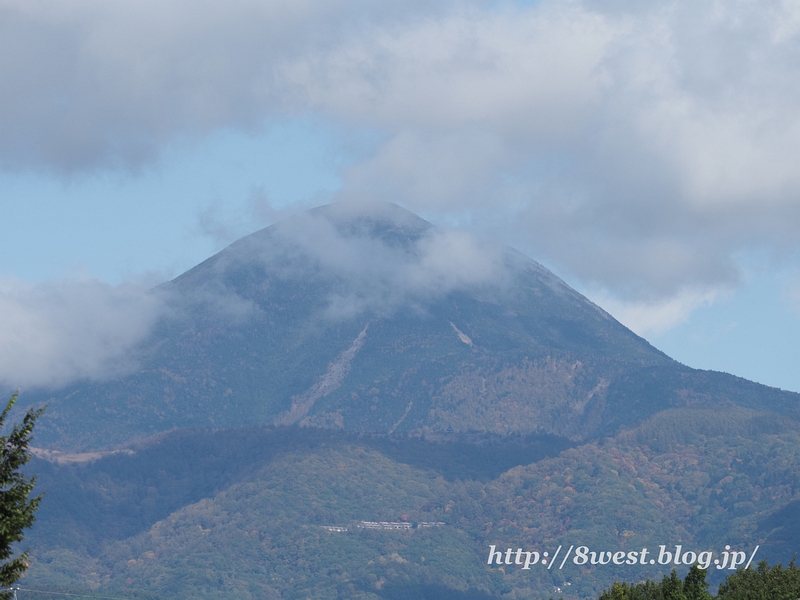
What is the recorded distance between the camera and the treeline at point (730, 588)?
3681 inches

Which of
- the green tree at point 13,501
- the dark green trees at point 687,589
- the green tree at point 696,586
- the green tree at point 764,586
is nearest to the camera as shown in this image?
the green tree at point 13,501

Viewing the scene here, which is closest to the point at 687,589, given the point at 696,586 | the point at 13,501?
the point at 696,586

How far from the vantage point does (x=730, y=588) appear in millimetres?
114812

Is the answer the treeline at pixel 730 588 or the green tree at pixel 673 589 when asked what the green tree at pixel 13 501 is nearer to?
the green tree at pixel 673 589

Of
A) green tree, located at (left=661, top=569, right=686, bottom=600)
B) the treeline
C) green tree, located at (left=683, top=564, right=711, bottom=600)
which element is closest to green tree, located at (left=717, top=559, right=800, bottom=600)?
the treeline

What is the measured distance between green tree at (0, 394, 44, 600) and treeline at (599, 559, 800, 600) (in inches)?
2114

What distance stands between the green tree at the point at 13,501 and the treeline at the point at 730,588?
176 feet

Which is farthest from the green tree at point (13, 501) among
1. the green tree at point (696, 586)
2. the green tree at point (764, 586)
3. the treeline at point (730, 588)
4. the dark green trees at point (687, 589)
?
the green tree at point (764, 586)

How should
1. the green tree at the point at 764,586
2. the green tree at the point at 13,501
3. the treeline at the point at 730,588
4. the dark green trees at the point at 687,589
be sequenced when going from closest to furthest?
the green tree at the point at 13,501 < the dark green trees at the point at 687,589 < the treeline at the point at 730,588 < the green tree at the point at 764,586

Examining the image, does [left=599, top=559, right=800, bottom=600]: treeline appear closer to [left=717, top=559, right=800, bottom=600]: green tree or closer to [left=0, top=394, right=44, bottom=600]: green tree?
[left=717, top=559, right=800, bottom=600]: green tree

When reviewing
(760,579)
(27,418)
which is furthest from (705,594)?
(27,418)

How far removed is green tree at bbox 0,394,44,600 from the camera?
43281 millimetres

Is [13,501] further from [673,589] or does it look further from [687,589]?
[673,589]

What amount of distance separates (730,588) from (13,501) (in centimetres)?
8348
